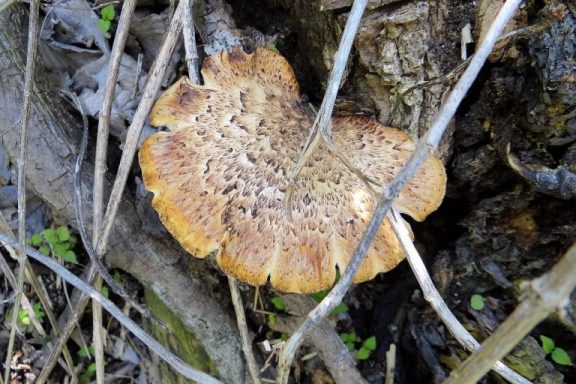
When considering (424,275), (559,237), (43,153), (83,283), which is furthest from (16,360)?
(559,237)

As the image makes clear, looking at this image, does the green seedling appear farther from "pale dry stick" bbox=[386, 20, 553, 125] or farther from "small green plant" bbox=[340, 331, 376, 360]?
"pale dry stick" bbox=[386, 20, 553, 125]

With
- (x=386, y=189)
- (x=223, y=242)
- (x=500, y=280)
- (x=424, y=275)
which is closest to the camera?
(x=386, y=189)

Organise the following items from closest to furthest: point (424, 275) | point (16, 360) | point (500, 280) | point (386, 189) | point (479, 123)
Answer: point (386, 189) < point (424, 275) < point (479, 123) < point (500, 280) < point (16, 360)

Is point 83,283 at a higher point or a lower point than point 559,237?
lower

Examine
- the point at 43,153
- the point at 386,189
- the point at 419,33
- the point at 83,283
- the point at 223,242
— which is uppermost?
the point at 419,33

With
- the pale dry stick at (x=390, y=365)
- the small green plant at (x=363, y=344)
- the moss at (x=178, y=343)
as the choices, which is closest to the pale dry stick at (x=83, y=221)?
the moss at (x=178, y=343)

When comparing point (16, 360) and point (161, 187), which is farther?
point (16, 360)

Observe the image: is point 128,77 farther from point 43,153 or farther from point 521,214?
point 521,214

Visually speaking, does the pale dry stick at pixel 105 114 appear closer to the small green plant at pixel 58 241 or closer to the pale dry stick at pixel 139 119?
the pale dry stick at pixel 139 119
